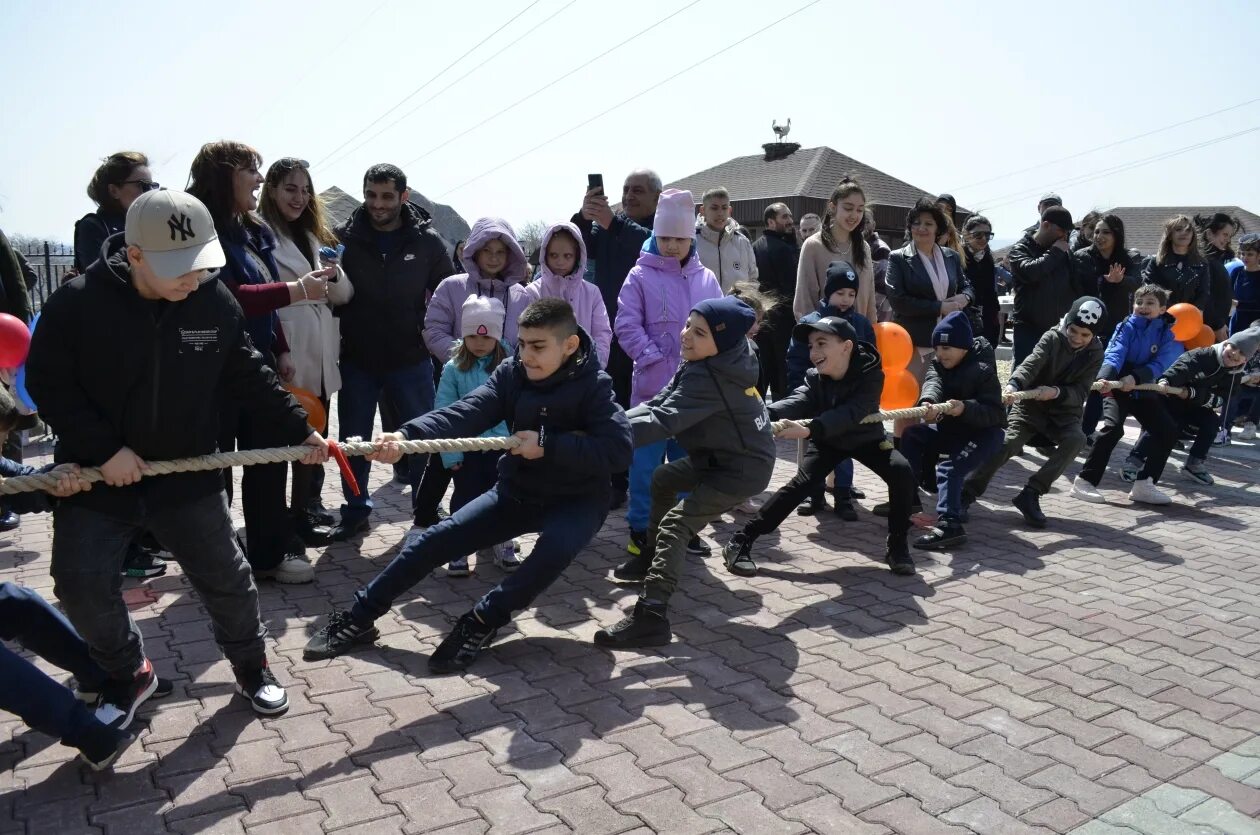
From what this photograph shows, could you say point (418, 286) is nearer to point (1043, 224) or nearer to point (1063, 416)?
point (1063, 416)

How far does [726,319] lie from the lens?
4.98 m

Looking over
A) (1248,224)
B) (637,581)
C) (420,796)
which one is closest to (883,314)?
(637,581)

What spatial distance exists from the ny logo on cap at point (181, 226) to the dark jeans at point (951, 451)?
491 cm

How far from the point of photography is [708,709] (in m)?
4.04

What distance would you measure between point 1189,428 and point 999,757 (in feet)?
24.2

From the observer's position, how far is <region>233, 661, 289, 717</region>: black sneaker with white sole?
12.6ft

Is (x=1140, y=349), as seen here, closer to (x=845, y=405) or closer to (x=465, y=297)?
(x=845, y=405)

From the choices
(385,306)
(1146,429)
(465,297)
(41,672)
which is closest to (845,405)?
(465,297)

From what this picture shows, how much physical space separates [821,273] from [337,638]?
15.6 ft

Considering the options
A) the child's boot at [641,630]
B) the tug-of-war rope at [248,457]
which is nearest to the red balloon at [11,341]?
the tug-of-war rope at [248,457]

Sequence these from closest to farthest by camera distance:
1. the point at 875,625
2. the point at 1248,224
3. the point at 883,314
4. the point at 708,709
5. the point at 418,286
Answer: the point at 708,709 < the point at 875,625 < the point at 418,286 < the point at 883,314 < the point at 1248,224

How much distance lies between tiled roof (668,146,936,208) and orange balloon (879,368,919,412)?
65.6 ft

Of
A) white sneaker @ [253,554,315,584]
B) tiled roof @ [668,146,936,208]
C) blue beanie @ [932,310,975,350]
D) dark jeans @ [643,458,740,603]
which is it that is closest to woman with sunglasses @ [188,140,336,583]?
white sneaker @ [253,554,315,584]

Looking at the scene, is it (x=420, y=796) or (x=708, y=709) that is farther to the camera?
(x=708, y=709)
